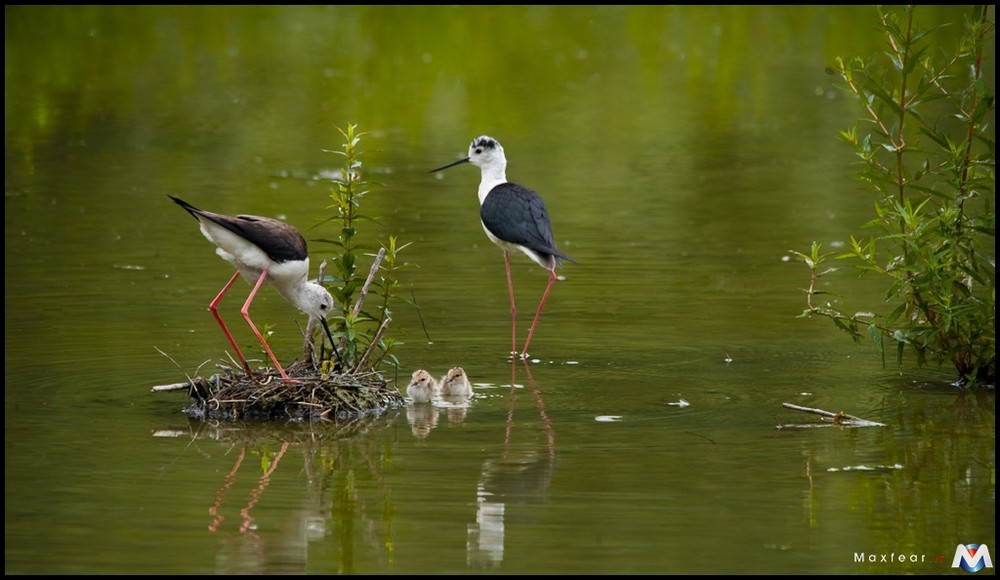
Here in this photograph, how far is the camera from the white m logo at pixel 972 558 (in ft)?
20.5

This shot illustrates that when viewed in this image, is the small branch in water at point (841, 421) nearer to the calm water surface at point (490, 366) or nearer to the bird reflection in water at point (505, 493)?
the calm water surface at point (490, 366)

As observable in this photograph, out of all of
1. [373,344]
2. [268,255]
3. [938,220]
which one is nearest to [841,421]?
[938,220]

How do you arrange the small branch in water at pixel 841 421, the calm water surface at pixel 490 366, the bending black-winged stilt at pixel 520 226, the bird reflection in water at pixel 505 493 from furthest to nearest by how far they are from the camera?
the bending black-winged stilt at pixel 520 226 < the small branch in water at pixel 841 421 < the calm water surface at pixel 490 366 < the bird reflection in water at pixel 505 493

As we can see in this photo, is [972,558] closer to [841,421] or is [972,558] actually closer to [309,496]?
[841,421]

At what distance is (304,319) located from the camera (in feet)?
37.2

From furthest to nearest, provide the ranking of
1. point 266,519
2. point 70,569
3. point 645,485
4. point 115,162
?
point 115,162, point 645,485, point 266,519, point 70,569

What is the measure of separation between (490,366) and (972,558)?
4.23 meters

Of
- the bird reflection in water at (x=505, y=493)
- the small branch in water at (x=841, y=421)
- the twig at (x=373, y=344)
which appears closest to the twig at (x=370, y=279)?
the twig at (x=373, y=344)

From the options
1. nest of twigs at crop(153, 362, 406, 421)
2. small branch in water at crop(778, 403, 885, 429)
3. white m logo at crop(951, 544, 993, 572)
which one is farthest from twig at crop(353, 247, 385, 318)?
white m logo at crop(951, 544, 993, 572)

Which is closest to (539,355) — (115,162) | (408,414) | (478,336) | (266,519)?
(478,336)

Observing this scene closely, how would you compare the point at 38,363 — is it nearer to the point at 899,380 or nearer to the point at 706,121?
the point at 899,380

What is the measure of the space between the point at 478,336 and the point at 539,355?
710mm

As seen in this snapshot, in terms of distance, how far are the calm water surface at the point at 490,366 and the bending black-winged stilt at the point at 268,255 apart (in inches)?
27.6

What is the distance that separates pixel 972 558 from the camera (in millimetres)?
6332
